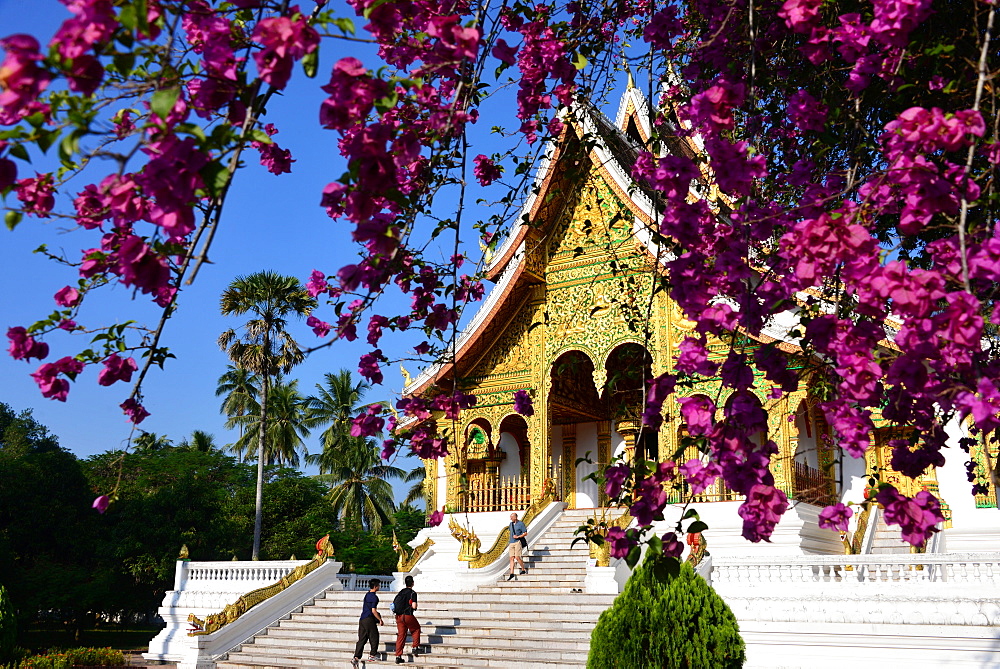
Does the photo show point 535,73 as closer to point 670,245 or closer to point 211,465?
point 670,245

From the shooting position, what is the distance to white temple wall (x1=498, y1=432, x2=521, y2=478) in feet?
58.2

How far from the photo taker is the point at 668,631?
21.8 feet

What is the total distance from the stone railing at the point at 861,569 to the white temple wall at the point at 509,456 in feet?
27.7

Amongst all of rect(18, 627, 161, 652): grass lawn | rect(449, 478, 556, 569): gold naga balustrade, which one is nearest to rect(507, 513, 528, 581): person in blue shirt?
rect(449, 478, 556, 569): gold naga balustrade

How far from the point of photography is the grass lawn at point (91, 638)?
2188cm

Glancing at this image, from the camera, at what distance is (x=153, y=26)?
6.09 feet

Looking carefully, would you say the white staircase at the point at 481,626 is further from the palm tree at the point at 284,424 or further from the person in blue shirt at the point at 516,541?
the palm tree at the point at 284,424

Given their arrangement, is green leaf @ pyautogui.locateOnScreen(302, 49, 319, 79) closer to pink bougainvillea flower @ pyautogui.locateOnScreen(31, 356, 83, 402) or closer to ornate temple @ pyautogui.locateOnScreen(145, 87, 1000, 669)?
pink bougainvillea flower @ pyautogui.locateOnScreen(31, 356, 83, 402)

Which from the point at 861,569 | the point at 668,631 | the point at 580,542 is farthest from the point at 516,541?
the point at 668,631

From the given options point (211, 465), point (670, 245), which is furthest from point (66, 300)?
point (211, 465)

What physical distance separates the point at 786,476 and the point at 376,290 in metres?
11.2

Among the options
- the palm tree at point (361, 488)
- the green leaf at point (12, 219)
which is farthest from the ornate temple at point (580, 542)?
the palm tree at point (361, 488)

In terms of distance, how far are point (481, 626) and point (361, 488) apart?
92.9ft

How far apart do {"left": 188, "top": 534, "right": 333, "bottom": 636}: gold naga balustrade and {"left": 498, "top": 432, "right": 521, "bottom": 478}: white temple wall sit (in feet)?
15.1
